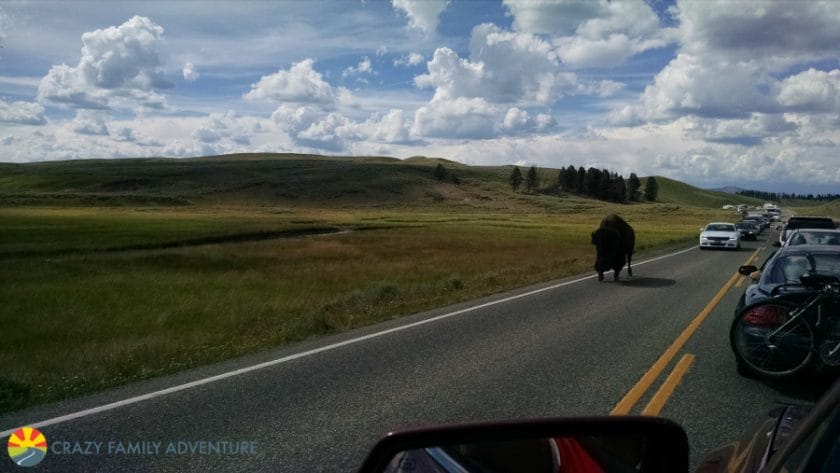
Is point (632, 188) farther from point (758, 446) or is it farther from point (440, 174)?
point (758, 446)

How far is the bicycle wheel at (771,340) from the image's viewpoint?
5.98 metres

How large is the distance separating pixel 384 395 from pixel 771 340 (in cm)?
382

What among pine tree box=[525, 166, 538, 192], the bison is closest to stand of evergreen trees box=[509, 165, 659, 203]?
pine tree box=[525, 166, 538, 192]

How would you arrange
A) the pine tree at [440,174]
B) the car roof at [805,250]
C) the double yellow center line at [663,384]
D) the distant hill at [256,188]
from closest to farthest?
1. the double yellow center line at [663,384]
2. the car roof at [805,250]
3. the distant hill at [256,188]
4. the pine tree at [440,174]

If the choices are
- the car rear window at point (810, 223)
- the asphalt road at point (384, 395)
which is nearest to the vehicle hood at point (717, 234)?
the car rear window at point (810, 223)

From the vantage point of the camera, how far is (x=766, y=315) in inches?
245

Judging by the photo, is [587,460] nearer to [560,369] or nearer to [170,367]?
[560,369]

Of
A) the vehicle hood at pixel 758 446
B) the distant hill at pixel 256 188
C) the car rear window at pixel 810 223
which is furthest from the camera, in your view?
the distant hill at pixel 256 188

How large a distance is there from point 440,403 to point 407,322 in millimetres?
4659

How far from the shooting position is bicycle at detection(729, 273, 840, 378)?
5.92 metres

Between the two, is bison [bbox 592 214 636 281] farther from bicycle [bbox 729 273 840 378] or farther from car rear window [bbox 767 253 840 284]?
bicycle [bbox 729 273 840 378]

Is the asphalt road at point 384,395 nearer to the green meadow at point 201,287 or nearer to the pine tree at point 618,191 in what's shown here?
the green meadow at point 201,287

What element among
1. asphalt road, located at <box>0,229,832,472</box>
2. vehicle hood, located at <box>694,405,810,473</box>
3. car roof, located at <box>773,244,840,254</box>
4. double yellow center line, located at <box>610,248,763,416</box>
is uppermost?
car roof, located at <box>773,244,840,254</box>

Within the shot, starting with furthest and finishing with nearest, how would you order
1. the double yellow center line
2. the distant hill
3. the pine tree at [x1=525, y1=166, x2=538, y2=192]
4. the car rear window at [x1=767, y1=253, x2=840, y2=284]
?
the pine tree at [x1=525, y1=166, x2=538, y2=192] < the distant hill < the car rear window at [x1=767, y1=253, x2=840, y2=284] < the double yellow center line
